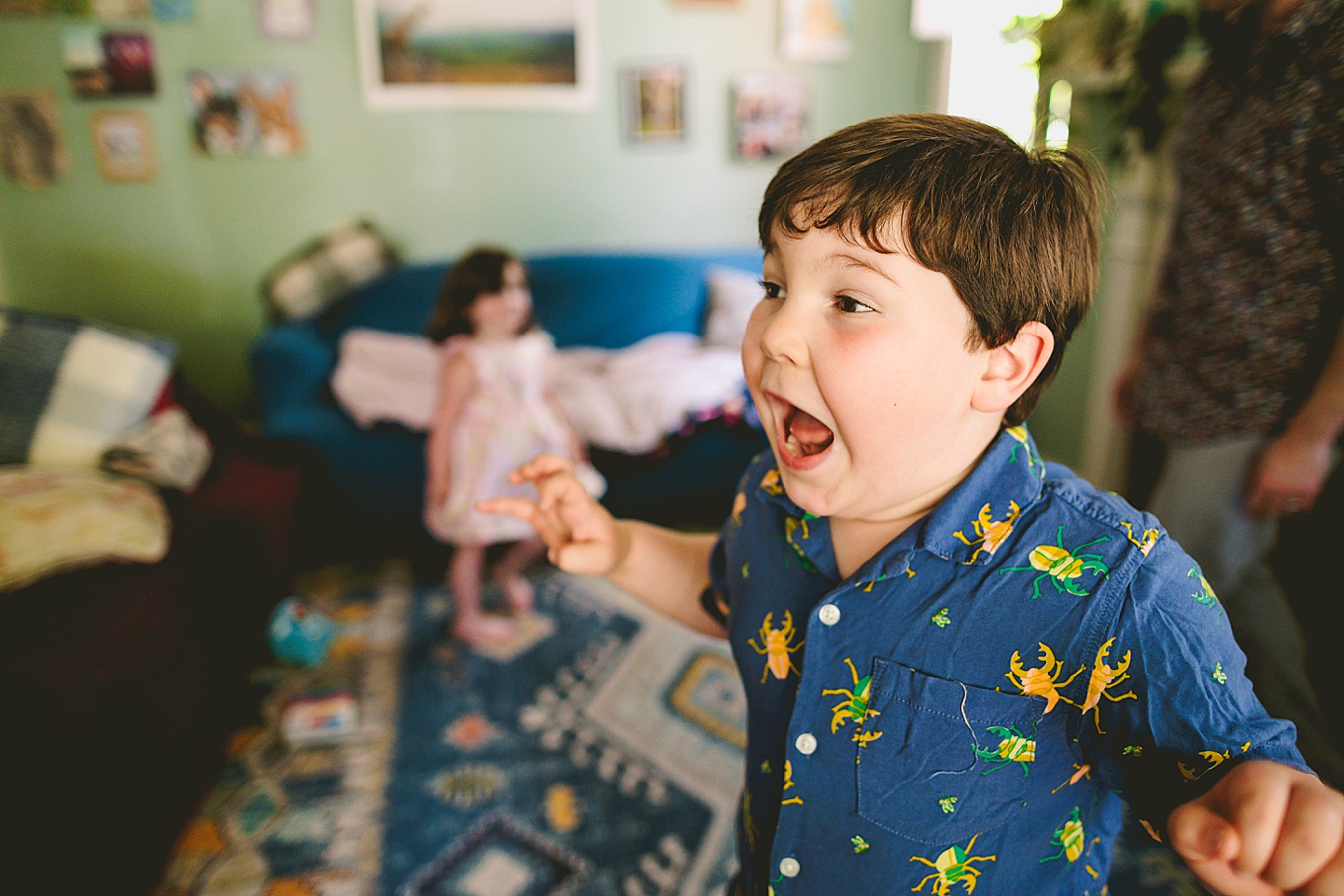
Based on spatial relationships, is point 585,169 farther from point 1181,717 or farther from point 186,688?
point 1181,717

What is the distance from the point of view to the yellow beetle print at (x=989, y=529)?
62cm

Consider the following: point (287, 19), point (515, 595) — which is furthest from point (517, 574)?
point (287, 19)

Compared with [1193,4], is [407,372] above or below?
below

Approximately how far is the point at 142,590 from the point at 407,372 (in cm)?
129

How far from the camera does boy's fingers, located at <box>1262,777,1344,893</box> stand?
0.41m

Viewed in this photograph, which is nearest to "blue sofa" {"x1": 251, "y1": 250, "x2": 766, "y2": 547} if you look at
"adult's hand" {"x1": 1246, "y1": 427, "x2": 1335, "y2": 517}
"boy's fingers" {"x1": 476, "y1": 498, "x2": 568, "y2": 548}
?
"adult's hand" {"x1": 1246, "y1": 427, "x2": 1335, "y2": 517}

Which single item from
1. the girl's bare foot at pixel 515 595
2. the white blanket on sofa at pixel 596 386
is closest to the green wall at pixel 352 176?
the white blanket on sofa at pixel 596 386

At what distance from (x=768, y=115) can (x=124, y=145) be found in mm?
2539

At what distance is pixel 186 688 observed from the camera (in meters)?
1.52

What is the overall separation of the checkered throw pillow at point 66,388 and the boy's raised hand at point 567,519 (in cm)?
148

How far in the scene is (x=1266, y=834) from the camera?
16.5 inches

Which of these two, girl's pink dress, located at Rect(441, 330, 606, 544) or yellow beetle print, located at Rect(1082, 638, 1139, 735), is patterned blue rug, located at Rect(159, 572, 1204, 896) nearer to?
girl's pink dress, located at Rect(441, 330, 606, 544)

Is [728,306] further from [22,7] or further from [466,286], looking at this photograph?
[22,7]

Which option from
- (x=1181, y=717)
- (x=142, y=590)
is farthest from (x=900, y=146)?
(x=142, y=590)
